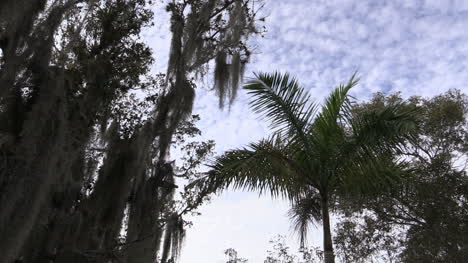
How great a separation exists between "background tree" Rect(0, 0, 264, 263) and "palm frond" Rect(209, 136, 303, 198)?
3.66ft

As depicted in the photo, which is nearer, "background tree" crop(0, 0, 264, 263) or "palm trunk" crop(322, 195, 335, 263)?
"background tree" crop(0, 0, 264, 263)

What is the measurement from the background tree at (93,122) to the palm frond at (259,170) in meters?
1.12

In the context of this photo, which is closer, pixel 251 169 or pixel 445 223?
pixel 251 169

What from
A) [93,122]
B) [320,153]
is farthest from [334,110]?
[93,122]

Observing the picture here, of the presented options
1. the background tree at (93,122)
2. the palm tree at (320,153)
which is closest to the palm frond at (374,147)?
the palm tree at (320,153)

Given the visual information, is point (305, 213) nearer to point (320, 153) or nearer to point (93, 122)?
point (320, 153)

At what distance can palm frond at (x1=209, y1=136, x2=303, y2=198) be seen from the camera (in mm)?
5328

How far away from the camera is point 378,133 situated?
508 centimetres

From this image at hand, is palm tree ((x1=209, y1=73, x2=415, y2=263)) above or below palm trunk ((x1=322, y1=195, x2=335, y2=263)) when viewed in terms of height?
above

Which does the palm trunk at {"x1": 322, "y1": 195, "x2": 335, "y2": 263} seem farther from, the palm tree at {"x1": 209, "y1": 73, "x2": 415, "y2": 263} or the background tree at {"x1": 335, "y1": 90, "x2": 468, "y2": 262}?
the background tree at {"x1": 335, "y1": 90, "x2": 468, "y2": 262}

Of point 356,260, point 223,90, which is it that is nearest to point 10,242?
point 223,90

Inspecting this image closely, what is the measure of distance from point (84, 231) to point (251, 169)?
2206 millimetres

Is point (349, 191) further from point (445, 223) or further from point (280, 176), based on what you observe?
point (445, 223)

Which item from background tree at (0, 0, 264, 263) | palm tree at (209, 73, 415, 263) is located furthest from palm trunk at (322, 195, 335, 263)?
background tree at (0, 0, 264, 263)
